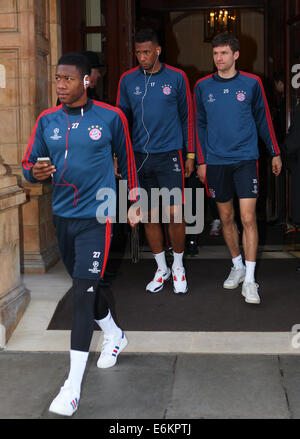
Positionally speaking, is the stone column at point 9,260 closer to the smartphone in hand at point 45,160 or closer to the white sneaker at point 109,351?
the white sneaker at point 109,351

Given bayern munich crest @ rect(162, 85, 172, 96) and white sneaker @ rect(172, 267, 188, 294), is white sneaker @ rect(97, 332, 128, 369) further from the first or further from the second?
bayern munich crest @ rect(162, 85, 172, 96)

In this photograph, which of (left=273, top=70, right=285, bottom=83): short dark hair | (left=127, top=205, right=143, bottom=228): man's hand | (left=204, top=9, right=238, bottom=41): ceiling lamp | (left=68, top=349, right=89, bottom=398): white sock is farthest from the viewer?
(left=204, top=9, right=238, bottom=41): ceiling lamp

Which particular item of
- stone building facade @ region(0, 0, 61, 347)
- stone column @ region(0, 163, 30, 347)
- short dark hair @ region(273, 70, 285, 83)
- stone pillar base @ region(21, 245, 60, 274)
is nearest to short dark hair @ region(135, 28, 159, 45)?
stone building facade @ region(0, 0, 61, 347)

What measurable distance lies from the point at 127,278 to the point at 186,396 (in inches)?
97.4

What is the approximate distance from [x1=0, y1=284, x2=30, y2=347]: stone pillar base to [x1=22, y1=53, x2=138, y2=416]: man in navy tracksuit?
1.03m

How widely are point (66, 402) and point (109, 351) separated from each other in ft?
2.51

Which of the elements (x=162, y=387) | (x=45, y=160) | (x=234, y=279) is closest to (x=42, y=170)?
(x=45, y=160)

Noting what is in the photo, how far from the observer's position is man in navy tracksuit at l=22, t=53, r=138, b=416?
3.54 m

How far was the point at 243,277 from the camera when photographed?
18.4ft

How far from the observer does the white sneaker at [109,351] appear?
4043mm

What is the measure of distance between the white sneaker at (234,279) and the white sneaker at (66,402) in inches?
91.5

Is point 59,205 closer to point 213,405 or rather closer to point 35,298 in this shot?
point 213,405

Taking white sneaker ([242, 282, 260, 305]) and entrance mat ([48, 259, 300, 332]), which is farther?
white sneaker ([242, 282, 260, 305])
